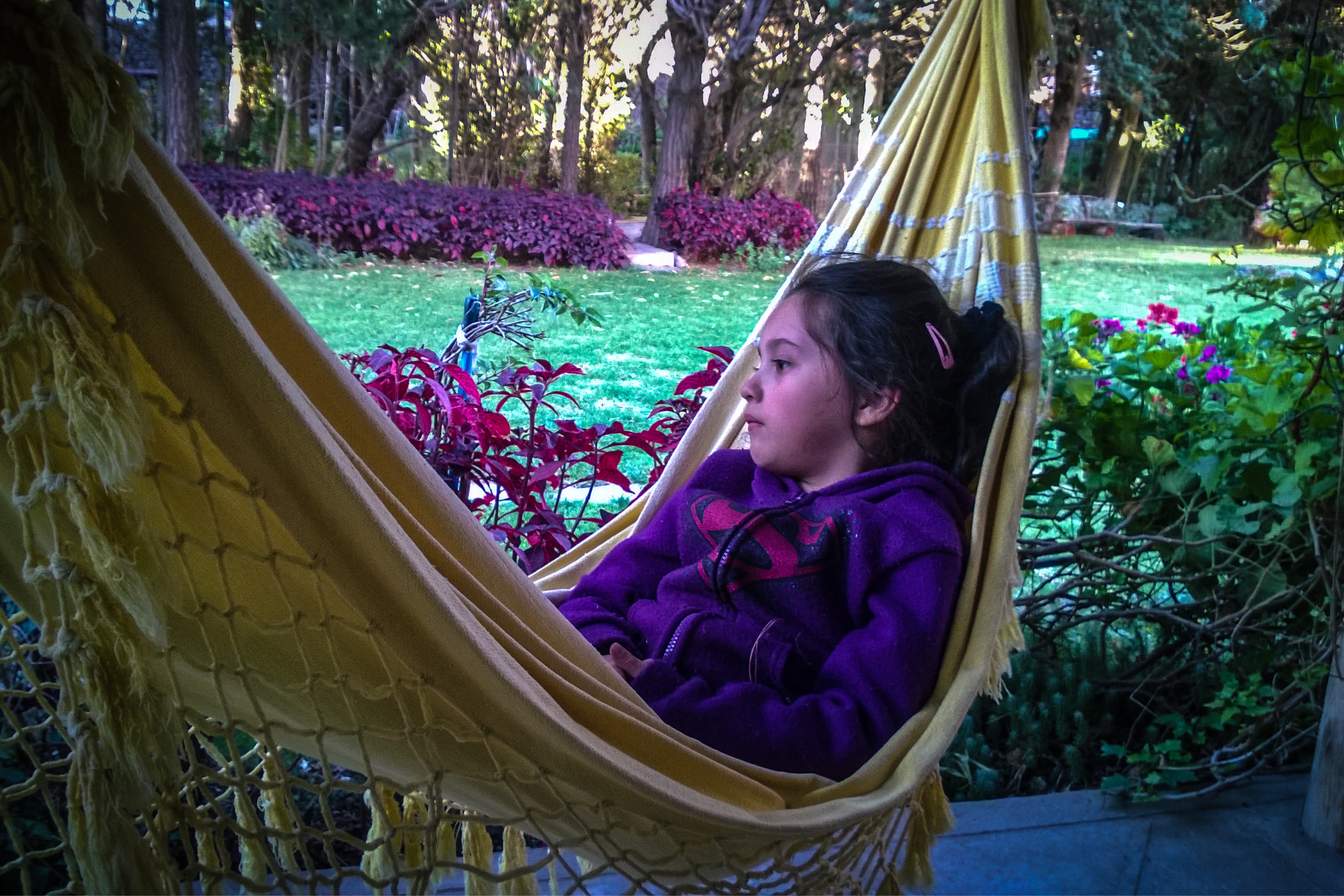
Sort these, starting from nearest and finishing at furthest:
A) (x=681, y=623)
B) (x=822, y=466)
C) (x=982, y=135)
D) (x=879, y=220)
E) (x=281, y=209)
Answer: (x=681, y=623) → (x=822, y=466) → (x=982, y=135) → (x=879, y=220) → (x=281, y=209)

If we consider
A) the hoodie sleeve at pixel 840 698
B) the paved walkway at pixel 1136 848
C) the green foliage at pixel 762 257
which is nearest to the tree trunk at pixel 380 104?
the green foliage at pixel 762 257

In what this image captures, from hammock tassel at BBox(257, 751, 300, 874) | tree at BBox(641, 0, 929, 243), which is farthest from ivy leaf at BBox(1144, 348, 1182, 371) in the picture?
tree at BBox(641, 0, 929, 243)

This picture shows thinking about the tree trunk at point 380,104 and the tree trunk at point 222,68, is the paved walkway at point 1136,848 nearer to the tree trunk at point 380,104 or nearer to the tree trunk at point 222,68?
the tree trunk at point 222,68

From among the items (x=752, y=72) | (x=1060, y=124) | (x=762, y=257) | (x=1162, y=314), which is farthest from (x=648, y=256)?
(x=1060, y=124)

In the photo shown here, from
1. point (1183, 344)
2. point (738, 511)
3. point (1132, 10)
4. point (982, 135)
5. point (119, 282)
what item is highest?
point (1132, 10)

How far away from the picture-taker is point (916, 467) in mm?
1299

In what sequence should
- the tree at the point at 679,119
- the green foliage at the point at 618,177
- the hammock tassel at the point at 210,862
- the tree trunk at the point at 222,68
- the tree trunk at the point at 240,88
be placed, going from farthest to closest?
the green foliage at the point at 618,177, the tree at the point at 679,119, the tree trunk at the point at 240,88, the tree trunk at the point at 222,68, the hammock tassel at the point at 210,862

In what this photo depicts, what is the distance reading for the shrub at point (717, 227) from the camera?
7125 millimetres

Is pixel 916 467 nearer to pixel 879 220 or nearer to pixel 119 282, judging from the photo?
pixel 879 220

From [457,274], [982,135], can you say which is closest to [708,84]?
[457,274]

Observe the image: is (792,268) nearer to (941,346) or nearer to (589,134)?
(941,346)

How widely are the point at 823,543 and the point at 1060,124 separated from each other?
32.6 ft

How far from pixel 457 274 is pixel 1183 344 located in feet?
14.9

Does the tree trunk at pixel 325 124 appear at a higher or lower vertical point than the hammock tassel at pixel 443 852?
higher
